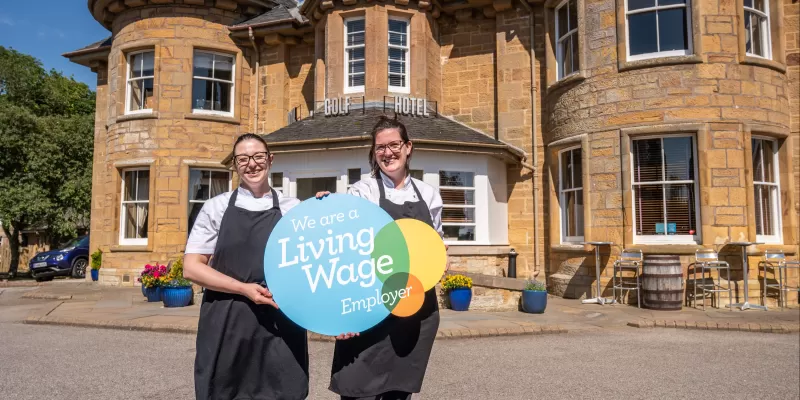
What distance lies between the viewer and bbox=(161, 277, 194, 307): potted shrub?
31.9 ft

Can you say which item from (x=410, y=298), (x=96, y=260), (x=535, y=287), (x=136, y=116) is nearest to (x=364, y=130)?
(x=535, y=287)

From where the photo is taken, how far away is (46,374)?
5.19 meters

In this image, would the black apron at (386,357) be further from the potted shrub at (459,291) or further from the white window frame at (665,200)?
the white window frame at (665,200)

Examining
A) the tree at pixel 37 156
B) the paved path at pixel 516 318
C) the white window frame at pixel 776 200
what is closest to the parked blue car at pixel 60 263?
the tree at pixel 37 156

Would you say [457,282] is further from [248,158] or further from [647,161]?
[248,158]

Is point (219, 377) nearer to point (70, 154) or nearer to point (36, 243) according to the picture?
point (70, 154)

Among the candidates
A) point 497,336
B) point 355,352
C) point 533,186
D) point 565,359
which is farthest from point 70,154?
point 355,352

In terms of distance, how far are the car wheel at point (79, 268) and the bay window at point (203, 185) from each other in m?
6.68

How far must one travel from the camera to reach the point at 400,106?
1258 cm

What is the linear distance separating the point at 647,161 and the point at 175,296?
30.0 feet

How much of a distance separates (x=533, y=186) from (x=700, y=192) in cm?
352

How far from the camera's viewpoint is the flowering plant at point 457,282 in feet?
30.9

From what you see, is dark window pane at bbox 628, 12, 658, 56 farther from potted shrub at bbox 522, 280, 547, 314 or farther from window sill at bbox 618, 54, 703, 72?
potted shrub at bbox 522, 280, 547, 314

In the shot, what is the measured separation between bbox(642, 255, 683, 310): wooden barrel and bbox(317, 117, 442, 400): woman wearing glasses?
7981 mm
